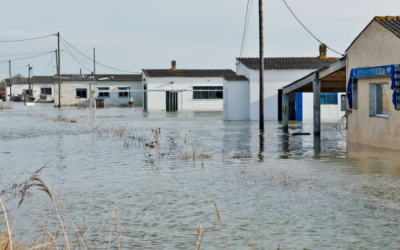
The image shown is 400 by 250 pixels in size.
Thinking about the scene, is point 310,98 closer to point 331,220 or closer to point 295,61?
point 295,61

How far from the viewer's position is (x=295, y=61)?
44.7 metres

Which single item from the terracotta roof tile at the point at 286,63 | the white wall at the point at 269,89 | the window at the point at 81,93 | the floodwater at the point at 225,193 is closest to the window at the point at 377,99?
the floodwater at the point at 225,193

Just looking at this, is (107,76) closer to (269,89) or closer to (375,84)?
(269,89)

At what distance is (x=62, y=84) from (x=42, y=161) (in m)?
65.0

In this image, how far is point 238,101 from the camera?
1638 inches

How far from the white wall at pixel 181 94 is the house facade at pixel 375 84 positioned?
42.2m

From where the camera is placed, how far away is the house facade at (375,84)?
739 inches

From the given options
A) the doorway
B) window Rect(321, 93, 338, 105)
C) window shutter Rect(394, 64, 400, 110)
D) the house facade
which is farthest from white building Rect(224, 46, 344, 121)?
window shutter Rect(394, 64, 400, 110)

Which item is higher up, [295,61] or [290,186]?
[295,61]

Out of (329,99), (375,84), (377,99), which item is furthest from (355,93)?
(329,99)

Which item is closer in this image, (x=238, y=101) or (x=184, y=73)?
(x=238, y=101)

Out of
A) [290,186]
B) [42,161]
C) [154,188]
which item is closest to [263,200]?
[290,186]

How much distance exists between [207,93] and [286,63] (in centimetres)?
2296

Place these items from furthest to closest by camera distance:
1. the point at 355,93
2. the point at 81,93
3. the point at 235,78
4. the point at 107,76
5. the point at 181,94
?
the point at 107,76, the point at 81,93, the point at 181,94, the point at 235,78, the point at 355,93
